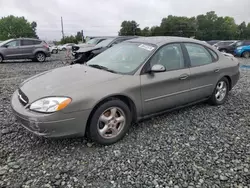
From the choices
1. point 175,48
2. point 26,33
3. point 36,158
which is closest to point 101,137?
point 36,158

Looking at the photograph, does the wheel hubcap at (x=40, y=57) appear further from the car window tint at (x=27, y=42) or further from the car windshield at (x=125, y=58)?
the car windshield at (x=125, y=58)

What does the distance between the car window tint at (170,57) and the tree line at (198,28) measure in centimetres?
6592

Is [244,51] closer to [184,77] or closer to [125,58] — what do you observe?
[184,77]

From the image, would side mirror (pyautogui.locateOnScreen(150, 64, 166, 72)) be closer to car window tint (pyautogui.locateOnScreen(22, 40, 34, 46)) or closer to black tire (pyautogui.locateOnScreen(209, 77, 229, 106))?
black tire (pyautogui.locateOnScreen(209, 77, 229, 106))

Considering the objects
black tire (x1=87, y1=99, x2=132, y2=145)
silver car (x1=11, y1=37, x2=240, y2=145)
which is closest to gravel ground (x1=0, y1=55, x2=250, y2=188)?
black tire (x1=87, y1=99, x2=132, y2=145)

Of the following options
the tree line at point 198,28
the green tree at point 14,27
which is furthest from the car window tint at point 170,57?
the green tree at point 14,27

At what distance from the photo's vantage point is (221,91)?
4508 millimetres

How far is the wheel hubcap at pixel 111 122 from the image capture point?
286 cm

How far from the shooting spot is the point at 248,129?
3.46 m

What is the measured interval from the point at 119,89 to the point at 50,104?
0.91 metres

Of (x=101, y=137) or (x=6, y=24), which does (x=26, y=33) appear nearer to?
(x=6, y=24)

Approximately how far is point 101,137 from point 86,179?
0.67m

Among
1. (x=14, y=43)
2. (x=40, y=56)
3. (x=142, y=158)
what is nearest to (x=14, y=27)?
(x=40, y=56)

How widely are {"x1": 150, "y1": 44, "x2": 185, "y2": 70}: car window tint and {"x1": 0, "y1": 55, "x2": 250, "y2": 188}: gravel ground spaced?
3.21 ft
